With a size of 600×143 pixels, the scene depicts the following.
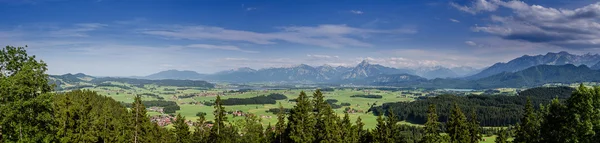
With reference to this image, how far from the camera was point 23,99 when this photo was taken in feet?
76.6

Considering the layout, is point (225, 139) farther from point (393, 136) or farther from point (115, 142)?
point (393, 136)

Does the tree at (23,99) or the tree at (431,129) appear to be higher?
the tree at (23,99)

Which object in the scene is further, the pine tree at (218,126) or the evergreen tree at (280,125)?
the evergreen tree at (280,125)

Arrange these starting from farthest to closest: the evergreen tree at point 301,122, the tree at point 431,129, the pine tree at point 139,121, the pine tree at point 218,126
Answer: the pine tree at point 218,126
the pine tree at point 139,121
the evergreen tree at point 301,122
the tree at point 431,129

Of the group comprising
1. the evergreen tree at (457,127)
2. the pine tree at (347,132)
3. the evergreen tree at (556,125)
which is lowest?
the pine tree at (347,132)

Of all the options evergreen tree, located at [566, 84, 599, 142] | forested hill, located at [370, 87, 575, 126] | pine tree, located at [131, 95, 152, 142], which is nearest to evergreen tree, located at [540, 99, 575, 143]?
evergreen tree, located at [566, 84, 599, 142]

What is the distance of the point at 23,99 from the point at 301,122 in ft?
105

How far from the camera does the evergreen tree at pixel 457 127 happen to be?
157ft

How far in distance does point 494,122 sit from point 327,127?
119 m

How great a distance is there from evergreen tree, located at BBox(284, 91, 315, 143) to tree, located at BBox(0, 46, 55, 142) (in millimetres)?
29424

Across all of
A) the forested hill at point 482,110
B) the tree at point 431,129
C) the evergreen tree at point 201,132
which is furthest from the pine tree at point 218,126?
the forested hill at point 482,110

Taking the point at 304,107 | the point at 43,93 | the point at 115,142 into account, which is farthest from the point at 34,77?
the point at 304,107

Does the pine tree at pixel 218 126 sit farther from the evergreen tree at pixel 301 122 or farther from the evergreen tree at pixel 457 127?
the evergreen tree at pixel 457 127

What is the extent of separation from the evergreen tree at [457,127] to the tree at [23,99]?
4346 cm
